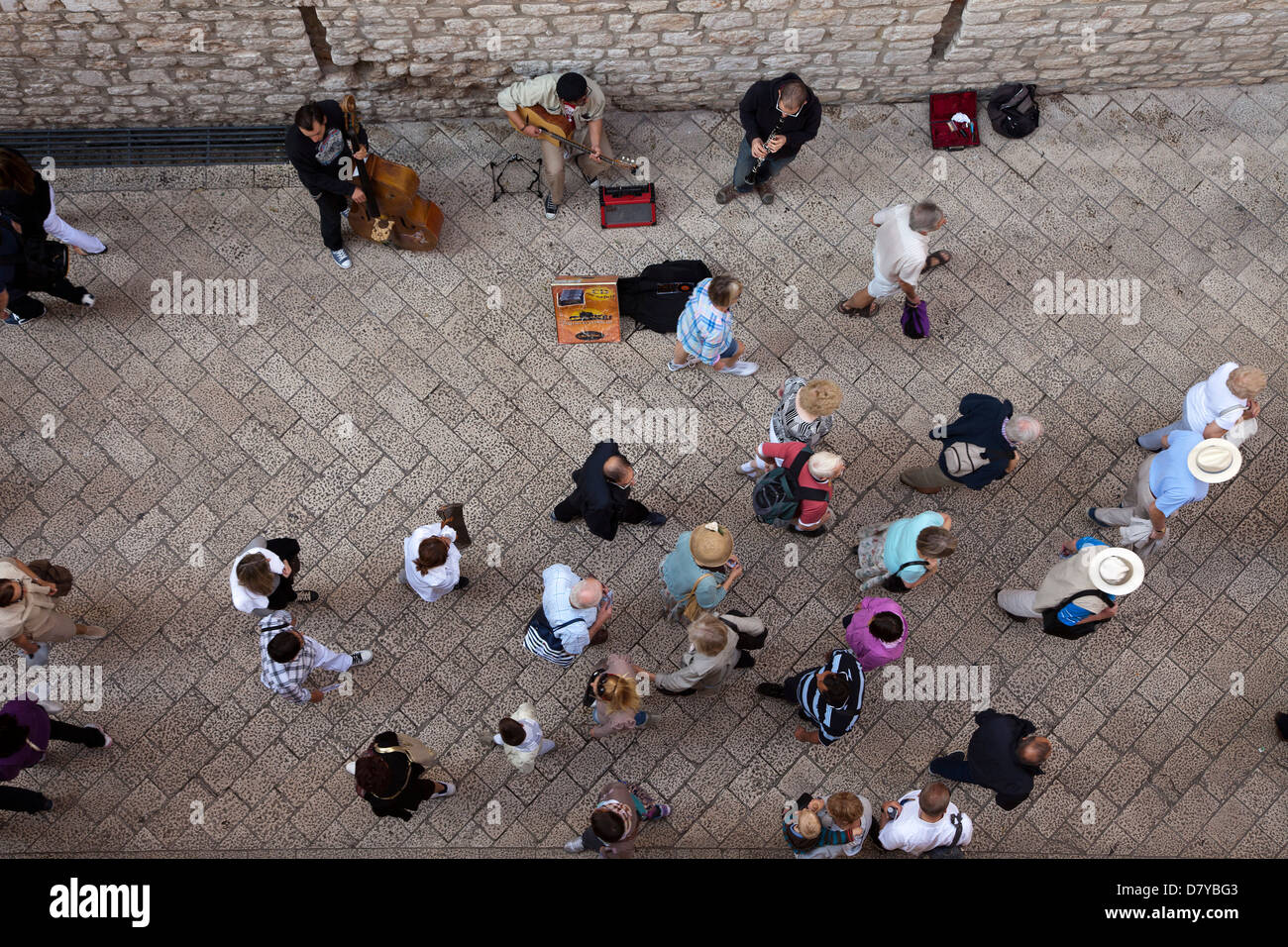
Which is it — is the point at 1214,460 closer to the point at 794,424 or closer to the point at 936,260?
the point at 936,260

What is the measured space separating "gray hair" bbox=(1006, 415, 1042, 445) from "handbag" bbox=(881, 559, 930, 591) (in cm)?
119

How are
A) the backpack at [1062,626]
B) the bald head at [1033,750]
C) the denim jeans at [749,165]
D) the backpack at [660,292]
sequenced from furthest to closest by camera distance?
the backpack at [660,292], the denim jeans at [749,165], the backpack at [1062,626], the bald head at [1033,750]

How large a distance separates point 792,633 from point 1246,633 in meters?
3.96

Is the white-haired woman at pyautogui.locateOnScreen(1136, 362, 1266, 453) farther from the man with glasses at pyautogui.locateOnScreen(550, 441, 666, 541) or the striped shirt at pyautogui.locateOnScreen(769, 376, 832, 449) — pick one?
the man with glasses at pyautogui.locateOnScreen(550, 441, 666, 541)

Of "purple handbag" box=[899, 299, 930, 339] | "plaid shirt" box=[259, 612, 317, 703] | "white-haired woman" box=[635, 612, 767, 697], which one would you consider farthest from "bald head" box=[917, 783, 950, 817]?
"plaid shirt" box=[259, 612, 317, 703]

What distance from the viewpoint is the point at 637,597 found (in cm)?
779

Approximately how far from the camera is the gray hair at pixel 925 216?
6.96 metres

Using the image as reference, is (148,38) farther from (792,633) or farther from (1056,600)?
(1056,600)

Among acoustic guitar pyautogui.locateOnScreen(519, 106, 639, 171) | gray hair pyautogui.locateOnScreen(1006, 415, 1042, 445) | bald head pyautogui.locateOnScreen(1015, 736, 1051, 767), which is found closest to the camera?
bald head pyautogui.locateOnScreen(1015, 736, 1051, 767)

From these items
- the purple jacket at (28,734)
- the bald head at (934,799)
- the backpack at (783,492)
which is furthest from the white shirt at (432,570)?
the bald head at (934,799)

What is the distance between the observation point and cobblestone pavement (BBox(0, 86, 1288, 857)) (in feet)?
24.5

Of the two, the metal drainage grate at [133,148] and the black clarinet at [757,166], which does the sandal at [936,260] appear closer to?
the black clarinet at [757,166]

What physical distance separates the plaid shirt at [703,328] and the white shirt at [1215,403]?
391 cm
